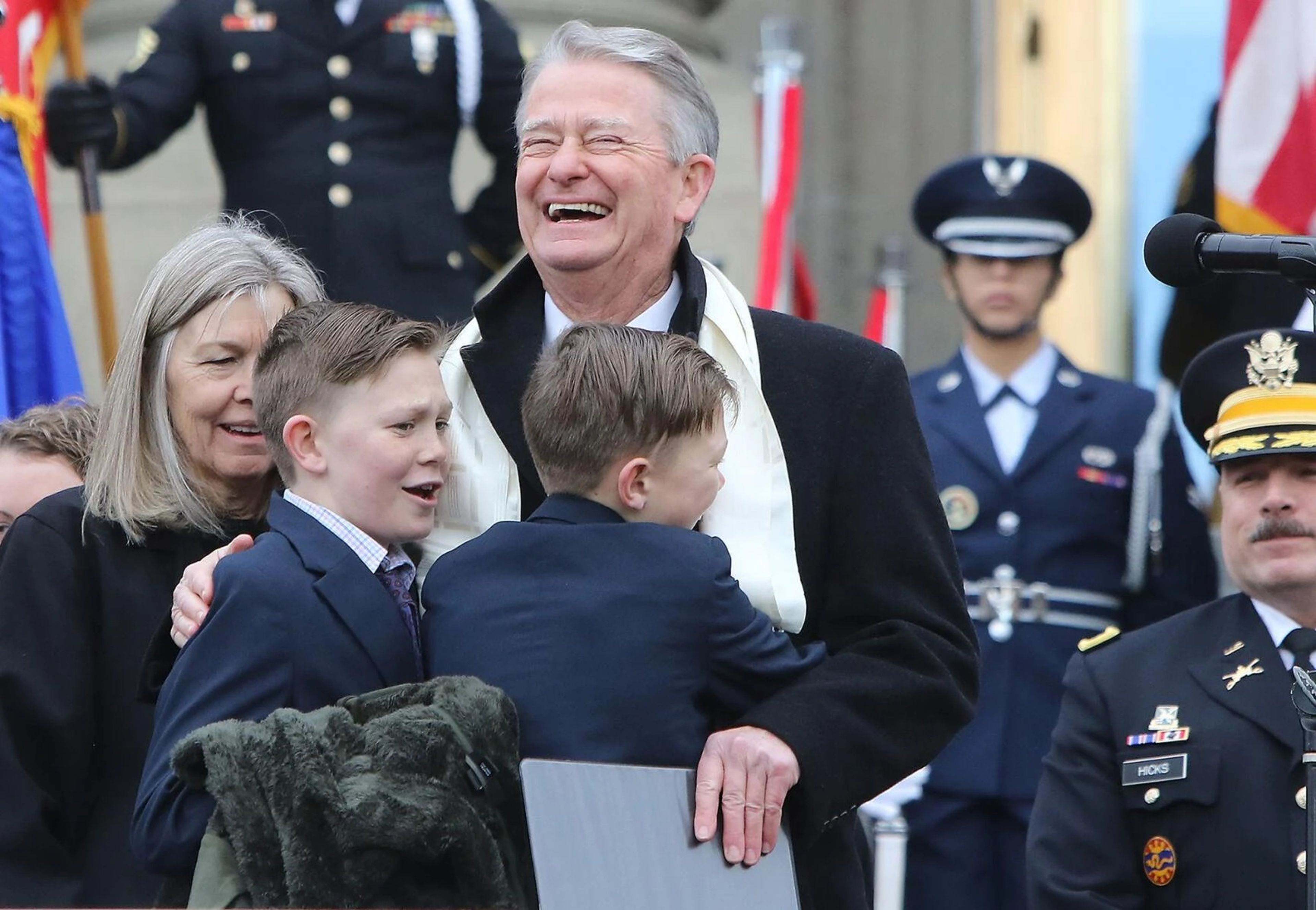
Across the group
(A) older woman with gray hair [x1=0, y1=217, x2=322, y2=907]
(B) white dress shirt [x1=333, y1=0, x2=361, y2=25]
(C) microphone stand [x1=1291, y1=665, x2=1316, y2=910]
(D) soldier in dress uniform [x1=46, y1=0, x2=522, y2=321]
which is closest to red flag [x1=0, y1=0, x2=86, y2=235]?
(D) soldier in dress uniform [x1=46, y1=0, x2=522, y2=321]

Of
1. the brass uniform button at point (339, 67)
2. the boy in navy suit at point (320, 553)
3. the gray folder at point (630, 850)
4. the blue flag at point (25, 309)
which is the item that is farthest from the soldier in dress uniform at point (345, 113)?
the gray folder at point (630, 850)

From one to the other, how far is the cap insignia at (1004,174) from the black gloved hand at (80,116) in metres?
2.38

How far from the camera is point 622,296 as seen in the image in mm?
3551

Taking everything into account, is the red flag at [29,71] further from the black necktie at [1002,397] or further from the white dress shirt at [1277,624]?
the white dress shirt at [1277,624]

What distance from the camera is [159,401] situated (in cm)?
359

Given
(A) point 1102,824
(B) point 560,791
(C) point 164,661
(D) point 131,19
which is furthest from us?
(D) point 131,19

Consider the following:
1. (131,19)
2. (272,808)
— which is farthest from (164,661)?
(131,19)

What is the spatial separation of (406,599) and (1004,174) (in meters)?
3.57

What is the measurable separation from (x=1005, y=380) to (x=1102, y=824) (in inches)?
77.7

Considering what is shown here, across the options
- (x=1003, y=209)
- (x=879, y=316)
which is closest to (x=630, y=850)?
(x=1003, y=209)

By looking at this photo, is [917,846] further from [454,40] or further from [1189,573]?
[454,40]

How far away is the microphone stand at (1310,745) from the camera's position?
10.1ft

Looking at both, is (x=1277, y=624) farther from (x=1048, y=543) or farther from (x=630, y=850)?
(x=630, y=850)

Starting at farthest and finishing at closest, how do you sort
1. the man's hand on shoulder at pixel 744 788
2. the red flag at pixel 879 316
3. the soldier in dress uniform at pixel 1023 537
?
1. the red flag at pixel 879 316
2. the soldier in dress uniform at pixel 1023 537
3. the man's hand on shoulder at pixel 744 788
